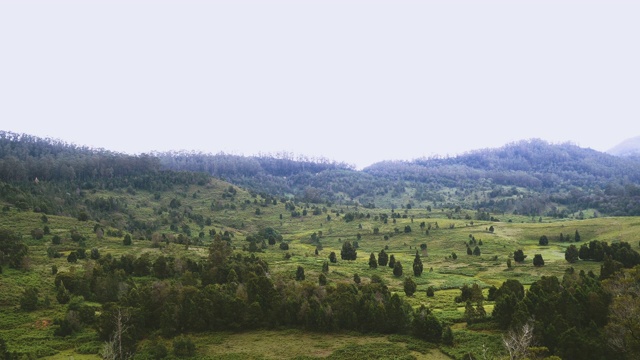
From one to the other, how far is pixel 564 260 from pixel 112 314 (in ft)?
302

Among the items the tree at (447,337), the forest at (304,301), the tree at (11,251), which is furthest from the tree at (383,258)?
the tree at (11,251)

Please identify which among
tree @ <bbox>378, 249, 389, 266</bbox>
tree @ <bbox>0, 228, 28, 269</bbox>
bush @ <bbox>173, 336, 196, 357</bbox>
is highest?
tree @ <bbox>0, 228, 28, 269</bbox>

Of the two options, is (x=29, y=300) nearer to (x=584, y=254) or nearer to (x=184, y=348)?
(x=184, y=348)

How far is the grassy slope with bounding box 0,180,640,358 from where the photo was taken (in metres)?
50.4

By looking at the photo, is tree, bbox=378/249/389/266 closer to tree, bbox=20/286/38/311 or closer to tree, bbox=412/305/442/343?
tree, bbox=412/305/442/343

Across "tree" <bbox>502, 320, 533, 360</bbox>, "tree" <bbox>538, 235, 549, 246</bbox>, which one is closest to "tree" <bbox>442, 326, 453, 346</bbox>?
"tree" <bbox>502, 320, 533, 360</bbox>

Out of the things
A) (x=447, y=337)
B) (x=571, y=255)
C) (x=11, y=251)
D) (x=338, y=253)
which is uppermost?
(x=11, y=251)

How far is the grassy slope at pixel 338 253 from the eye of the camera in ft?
165

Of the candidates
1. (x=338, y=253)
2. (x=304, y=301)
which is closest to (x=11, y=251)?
(x=304, y=301)

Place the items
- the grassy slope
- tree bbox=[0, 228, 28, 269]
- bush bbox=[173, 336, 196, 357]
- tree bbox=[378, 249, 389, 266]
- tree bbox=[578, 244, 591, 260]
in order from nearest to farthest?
bush bbox=[173, 336, 196, 357] → the grassy slope → tree bbox=[0, 228, 28, 269] → tree bbox=[578, 244, 591, 260] → tree bbox=[378, 249, 389, 266]

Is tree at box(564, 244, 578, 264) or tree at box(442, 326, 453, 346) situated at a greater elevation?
tree at box(564, 244, 578, 264)

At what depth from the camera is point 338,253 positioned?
12694 cm

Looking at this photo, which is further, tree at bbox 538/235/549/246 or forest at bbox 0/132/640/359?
tree at bbox 538/235/549/246

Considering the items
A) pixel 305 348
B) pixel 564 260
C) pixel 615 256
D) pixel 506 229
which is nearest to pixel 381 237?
pixel 506 229
